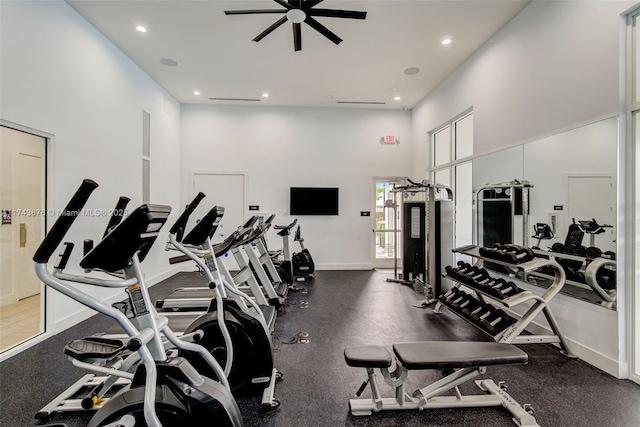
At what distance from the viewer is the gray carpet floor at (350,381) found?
2025mm

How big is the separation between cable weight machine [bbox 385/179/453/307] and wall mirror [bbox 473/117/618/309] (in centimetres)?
103

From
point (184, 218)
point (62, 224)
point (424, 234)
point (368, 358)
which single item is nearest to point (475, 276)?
point (424, 234)

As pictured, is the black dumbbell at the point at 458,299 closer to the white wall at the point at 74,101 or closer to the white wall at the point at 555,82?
the white wall at the point at 555,82

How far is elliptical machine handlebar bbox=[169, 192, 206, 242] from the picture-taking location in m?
2.00

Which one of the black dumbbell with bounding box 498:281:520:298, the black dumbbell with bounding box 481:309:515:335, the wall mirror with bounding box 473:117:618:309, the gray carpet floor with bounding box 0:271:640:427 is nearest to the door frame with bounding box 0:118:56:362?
the gray carpet floor with bounding box 0:271:640:427

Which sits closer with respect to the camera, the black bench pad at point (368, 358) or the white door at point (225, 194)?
the black bench pad at point (368, 358)

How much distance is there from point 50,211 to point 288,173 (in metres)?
4.40

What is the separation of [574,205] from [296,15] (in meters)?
3.59

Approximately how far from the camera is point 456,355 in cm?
196

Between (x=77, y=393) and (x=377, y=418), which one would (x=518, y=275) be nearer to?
(x=377, y=418)

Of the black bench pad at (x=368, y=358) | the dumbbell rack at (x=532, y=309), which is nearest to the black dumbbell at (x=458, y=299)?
the dumbbell rack at (x=532, y=309)

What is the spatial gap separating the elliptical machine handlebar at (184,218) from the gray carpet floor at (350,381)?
1365mm

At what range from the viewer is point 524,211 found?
3594 millimetres

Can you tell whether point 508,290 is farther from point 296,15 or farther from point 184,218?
point 296,15
